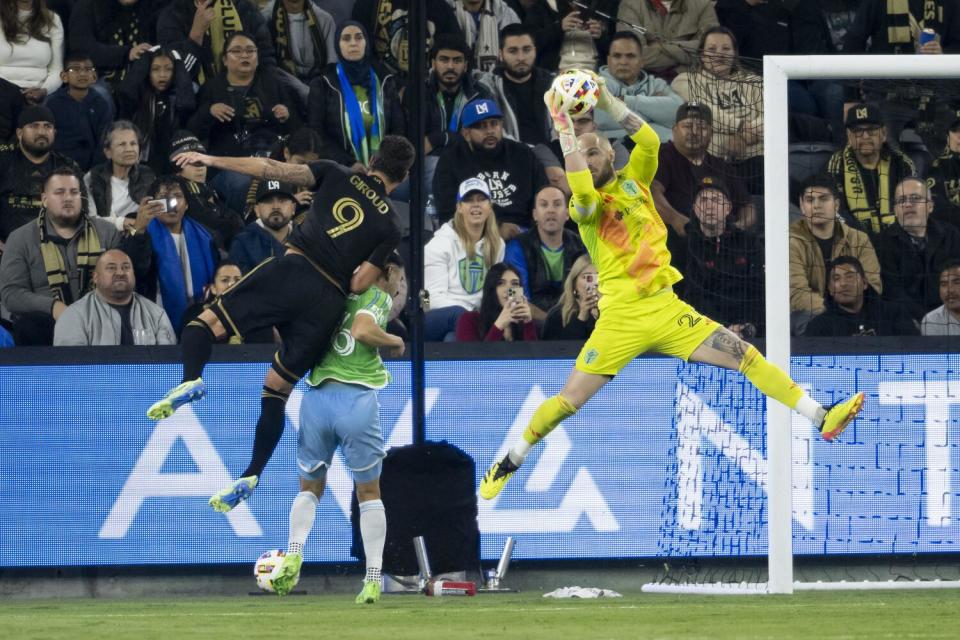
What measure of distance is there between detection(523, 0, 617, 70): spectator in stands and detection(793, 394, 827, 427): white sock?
5.67m

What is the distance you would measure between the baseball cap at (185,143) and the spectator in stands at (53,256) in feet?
2.11

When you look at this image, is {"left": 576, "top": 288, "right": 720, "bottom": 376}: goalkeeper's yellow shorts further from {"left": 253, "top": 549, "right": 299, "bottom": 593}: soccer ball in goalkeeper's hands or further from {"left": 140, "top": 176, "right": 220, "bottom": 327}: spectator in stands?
{"left": 140, "top": 176, "right": 220, "bottom": 327}: spectator in stands

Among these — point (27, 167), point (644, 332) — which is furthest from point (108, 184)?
point (644, 332)

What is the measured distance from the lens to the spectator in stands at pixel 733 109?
1226 cm

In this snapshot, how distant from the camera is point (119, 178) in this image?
13516 mm

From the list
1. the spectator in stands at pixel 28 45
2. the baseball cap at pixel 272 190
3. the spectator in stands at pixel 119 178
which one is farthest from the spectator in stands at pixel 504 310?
the spectator in stands at pixel 28 45

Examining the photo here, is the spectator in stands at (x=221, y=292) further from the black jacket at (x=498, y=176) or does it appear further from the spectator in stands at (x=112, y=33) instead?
the spectator in stands at (x=112, y=33)

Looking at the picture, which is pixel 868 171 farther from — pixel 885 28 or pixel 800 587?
pixel 800 587

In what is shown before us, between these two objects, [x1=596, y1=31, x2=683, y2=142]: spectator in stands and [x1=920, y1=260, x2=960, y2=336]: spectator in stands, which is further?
[x1=596, y1=31, x2=683, y2=142]: spectator in stands

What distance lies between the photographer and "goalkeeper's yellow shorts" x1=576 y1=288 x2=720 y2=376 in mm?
10312

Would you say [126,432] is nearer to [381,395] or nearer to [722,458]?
[381,395]

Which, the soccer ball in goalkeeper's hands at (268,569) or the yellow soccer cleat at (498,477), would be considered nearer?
the soccer ball in goalkeeper's hands at (268,569)

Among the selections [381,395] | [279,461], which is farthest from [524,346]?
[279,461]

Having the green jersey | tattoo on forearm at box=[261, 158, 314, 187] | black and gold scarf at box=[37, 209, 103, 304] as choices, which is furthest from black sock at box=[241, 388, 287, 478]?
black and gold scarf at box=[37, 209, 103, 304]
